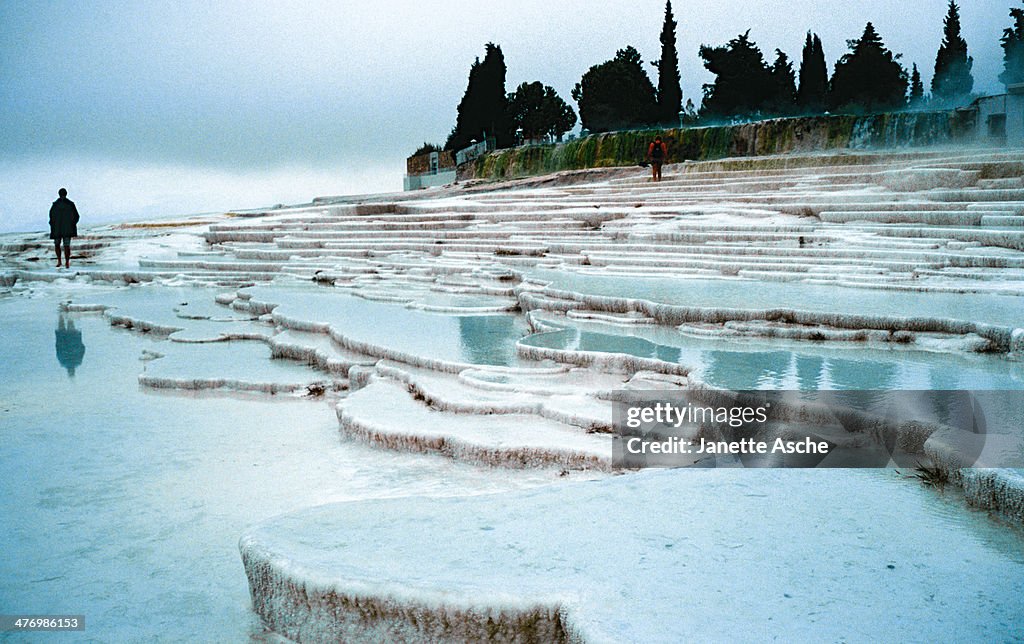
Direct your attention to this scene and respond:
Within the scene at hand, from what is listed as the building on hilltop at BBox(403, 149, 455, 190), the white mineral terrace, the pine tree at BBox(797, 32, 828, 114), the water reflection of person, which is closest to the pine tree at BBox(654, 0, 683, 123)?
the pine tree at BBox(797, 32, 828, 114)

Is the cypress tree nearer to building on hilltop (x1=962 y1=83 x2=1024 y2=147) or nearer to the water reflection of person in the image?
building on hilltop (x1=962 y1=83 x2=1024 y2=147)

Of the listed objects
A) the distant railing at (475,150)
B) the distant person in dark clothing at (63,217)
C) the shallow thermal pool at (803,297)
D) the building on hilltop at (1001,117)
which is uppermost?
the distant railing at (475,150)

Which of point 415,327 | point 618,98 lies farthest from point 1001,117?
point 415,327

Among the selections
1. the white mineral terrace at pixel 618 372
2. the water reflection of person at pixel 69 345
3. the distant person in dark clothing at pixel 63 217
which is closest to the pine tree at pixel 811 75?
the white mineral terrace at pixel 618 372

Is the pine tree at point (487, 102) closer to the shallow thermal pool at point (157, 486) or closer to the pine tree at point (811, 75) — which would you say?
the pine tree at point (811, 75)

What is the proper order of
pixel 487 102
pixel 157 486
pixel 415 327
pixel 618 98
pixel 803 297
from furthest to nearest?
1. pixel 487 102
2. pixel 618 98
3. pixel 415 327
4. pixel 803 297
5. pixel 157 486

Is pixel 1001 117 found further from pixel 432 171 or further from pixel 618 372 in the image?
pixel 432 171

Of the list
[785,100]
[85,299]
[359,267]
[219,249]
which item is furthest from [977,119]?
[85,299]

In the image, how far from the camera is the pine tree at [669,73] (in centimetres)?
3034

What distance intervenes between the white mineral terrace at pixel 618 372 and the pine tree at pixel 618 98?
1773 centimetres

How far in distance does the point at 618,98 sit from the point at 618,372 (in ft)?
91.4

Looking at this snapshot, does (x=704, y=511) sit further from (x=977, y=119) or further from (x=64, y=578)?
(x=977, y=119)

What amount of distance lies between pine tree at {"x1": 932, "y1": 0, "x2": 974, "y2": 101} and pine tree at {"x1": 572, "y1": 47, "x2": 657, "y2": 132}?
10.1 m

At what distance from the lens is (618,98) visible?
3180 cm
